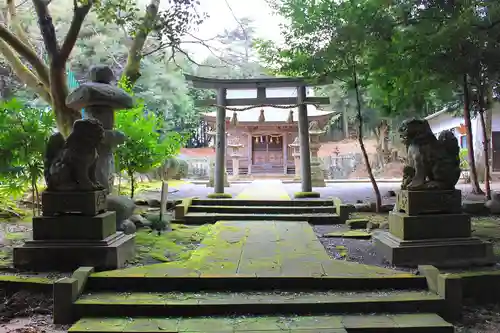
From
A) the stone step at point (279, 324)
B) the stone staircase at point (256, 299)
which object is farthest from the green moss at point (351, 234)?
the stone step at point (279, 324)

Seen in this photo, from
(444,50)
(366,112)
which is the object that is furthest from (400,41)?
(366,112)

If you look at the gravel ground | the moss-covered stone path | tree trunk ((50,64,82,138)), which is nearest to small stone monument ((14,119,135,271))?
tree trunk ((50,64,82,138))

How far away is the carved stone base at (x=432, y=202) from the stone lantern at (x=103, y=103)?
463 cm

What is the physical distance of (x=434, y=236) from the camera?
484 centimetres

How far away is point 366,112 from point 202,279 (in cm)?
2444

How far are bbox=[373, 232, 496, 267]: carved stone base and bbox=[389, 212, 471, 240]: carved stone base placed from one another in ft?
0.27

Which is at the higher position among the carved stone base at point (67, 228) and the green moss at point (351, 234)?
the carved stone base at point (67, 228)

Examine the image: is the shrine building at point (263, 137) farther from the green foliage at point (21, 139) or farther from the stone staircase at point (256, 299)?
the stone staircase at point (256, 299)

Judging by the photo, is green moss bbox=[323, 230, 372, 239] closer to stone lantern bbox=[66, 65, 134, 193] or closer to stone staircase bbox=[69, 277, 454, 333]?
stone staircase bbox=[69, 277, 454, 333]

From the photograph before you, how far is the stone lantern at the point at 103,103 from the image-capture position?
603cm

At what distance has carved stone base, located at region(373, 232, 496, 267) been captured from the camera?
15.3 feet

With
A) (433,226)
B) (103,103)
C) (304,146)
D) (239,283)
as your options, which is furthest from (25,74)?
(433,226)

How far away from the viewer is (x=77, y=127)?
186 inches

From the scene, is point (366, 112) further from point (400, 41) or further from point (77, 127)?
point (77, 127)
